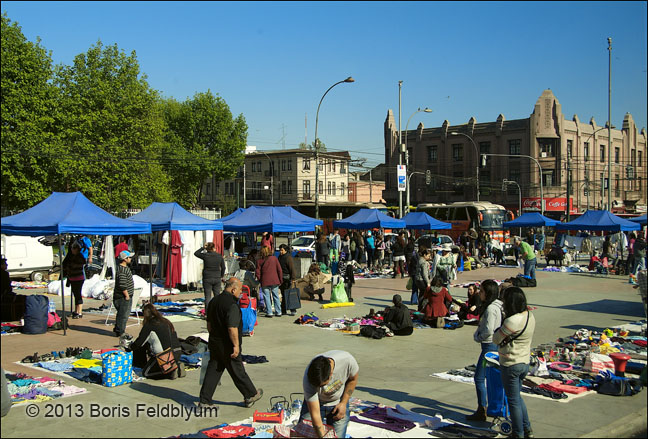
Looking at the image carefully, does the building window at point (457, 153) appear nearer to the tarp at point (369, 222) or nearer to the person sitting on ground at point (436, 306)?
the tarp at point (369, 222)

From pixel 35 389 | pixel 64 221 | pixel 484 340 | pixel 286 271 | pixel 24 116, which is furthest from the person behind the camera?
pixel 24 116

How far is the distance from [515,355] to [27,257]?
74.7ft

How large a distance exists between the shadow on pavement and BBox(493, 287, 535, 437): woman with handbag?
3.64 ft

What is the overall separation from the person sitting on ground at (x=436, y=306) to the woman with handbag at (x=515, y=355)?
7576 mm

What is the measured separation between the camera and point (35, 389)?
8.45 m

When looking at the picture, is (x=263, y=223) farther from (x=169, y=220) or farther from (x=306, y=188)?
(x=306, y=188)

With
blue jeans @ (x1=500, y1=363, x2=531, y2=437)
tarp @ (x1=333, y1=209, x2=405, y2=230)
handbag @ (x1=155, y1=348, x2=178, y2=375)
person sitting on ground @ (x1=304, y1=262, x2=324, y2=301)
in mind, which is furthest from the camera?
tarp @ (x1=333, y1=209, x2=405, y2=230)

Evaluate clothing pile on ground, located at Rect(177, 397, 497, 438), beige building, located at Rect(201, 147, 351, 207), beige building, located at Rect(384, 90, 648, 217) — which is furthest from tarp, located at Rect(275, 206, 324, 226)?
beige building, located at Rect(201, 147, 351, 207)

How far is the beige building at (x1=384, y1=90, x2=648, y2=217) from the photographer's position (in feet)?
217

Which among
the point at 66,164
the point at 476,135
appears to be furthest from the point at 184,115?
the point at 476,135

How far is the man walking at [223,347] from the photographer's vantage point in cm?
763

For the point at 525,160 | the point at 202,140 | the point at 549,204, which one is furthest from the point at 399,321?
the point at 525,160

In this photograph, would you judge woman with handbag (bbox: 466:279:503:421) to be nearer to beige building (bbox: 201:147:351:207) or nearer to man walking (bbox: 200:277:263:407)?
man walking (bbox: 200:277:263:407)

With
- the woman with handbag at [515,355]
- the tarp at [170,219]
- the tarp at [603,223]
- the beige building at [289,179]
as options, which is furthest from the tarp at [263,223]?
the beige building at [289,179]
